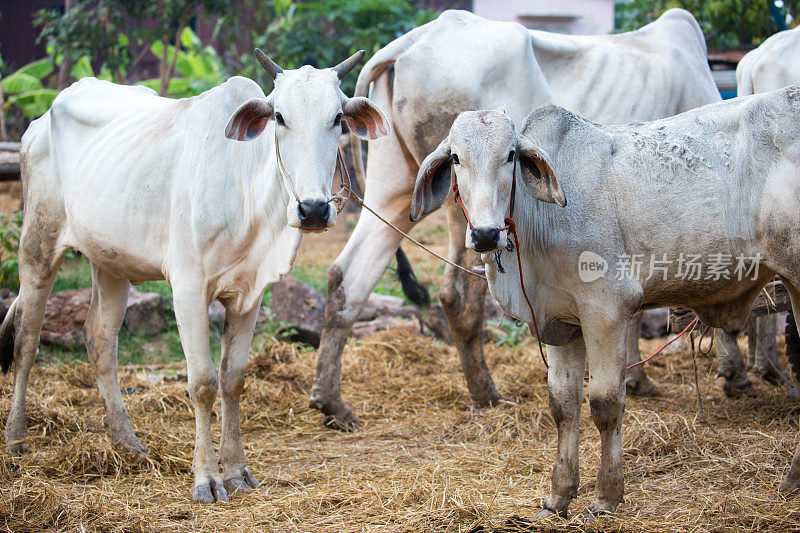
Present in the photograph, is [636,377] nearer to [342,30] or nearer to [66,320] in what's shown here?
[66,320]

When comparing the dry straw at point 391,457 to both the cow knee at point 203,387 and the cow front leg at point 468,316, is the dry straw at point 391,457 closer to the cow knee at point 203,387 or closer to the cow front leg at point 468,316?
→ the cow front leg at point 468,316

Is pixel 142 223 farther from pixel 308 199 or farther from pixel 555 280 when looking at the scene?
pixel 555 280

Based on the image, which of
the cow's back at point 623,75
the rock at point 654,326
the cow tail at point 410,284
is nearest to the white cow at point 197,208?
the cow's back at point 623,75

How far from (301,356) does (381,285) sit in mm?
2484

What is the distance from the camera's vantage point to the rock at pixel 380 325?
272 inches

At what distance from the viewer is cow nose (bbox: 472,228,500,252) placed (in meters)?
2.94

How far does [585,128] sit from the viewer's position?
11.5 ft

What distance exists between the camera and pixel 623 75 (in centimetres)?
534

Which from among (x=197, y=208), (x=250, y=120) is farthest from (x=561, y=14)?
(x=197, y=208)

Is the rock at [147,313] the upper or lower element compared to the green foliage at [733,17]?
lower

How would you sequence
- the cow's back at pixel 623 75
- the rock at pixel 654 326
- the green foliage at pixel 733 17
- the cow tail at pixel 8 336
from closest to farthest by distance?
the cow tail at pixel 8 336, the cow's back at pixel 623 75, the rock at pixel 654 326, the green foliage at pixel 733 17

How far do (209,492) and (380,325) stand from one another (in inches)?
128

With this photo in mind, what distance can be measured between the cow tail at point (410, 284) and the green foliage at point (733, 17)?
4.57m

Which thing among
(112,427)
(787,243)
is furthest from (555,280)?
(112,427)
